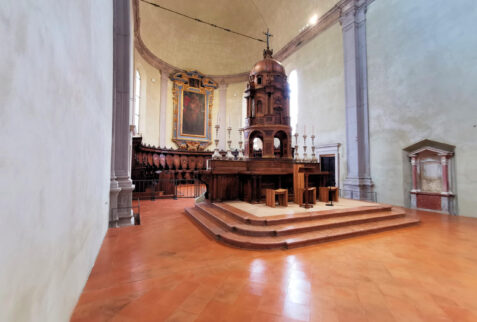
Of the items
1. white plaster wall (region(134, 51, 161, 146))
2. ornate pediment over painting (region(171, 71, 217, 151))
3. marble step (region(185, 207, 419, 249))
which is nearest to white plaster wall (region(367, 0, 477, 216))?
marble step (region(185, 207, 419, 249))

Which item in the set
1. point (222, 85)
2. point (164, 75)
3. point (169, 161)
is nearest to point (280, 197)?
point (169, 161)

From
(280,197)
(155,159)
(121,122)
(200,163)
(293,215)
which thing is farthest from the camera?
(200,163)

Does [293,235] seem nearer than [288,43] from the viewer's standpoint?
Yes

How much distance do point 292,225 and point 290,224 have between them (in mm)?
66

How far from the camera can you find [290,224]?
3.81 metres

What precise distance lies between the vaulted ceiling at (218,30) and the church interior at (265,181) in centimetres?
21

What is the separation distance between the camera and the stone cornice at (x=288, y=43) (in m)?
8.99

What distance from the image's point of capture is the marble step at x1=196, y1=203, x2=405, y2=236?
3.46 metres

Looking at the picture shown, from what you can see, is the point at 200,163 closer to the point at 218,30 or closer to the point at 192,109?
the point at 192,109

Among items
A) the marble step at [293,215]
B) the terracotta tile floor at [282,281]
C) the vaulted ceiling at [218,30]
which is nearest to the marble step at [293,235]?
the terracotta tile floor at [282,281]

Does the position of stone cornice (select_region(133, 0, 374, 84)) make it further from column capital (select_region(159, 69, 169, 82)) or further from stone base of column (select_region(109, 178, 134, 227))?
A: stone base of column (select_region(109, 178, 134, 227))

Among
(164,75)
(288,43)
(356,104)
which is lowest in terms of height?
(356,104)

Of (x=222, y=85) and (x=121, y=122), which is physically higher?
(x=222, y=85)

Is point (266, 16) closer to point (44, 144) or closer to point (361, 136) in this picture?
point (361, 136)
